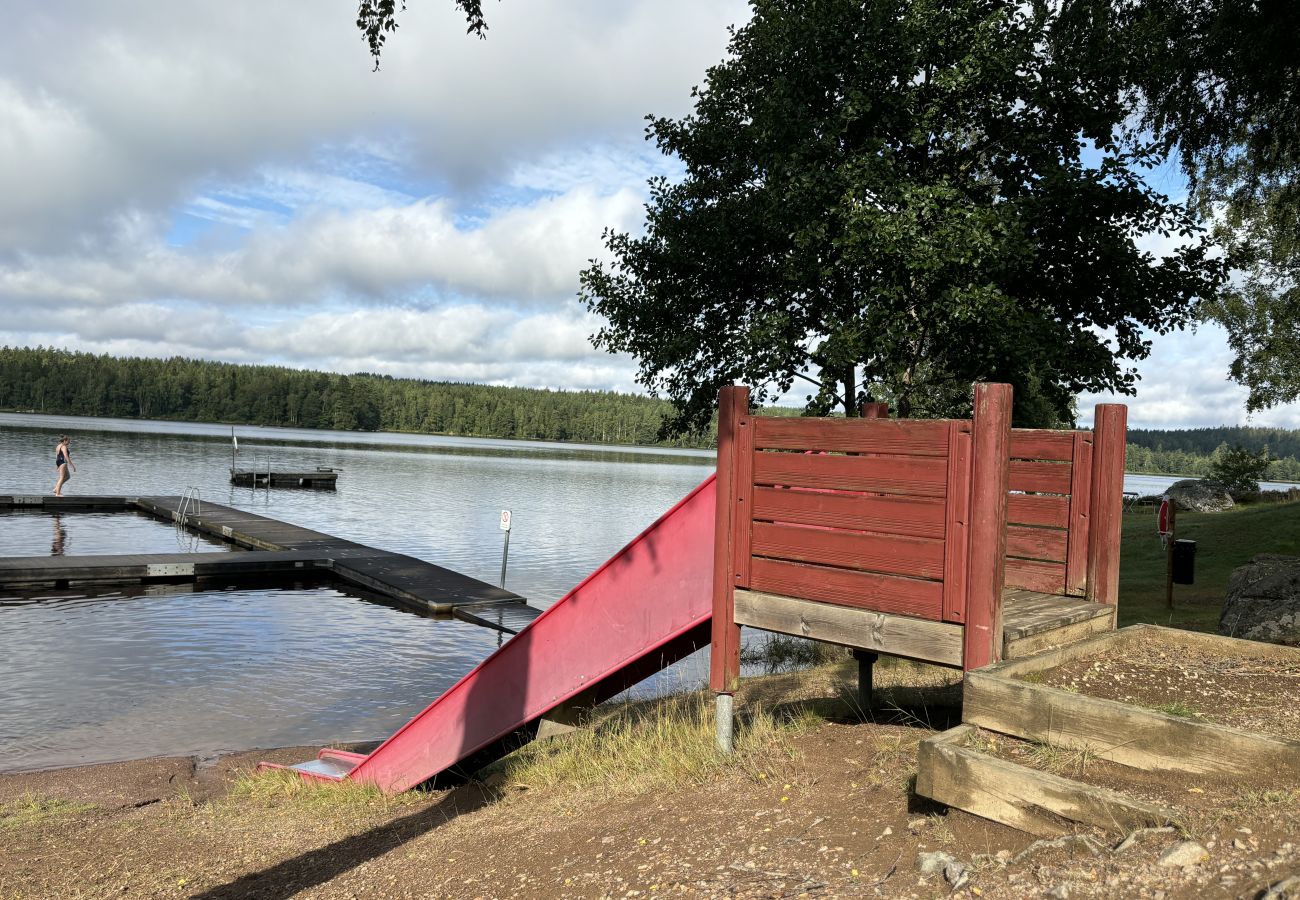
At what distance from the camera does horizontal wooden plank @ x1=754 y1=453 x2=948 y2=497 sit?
556cm

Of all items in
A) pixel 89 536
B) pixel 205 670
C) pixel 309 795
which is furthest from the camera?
pixel 89 536

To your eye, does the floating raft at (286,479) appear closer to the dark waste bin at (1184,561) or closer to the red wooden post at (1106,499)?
the dark waste bin at (1184,561)

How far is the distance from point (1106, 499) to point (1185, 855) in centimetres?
395

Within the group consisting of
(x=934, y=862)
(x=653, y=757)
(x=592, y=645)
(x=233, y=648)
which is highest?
Result: (x=592, y=645)

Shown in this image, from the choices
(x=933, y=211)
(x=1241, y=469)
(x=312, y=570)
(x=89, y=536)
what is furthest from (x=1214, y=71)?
(x=1241, y=469)

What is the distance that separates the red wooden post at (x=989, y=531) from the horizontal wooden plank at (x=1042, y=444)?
181cm

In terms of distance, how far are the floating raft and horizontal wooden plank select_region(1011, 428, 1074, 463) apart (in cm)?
5473

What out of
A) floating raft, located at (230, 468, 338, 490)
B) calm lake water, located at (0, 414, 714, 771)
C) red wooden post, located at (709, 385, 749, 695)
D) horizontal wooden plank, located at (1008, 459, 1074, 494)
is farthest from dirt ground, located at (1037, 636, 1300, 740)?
floating raft, located at (230, 468, 338, 490)

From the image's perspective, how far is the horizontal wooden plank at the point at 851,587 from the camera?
18.1 feet

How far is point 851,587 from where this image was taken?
592 cm

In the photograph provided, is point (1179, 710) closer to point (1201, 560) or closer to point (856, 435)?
point (856, 435)

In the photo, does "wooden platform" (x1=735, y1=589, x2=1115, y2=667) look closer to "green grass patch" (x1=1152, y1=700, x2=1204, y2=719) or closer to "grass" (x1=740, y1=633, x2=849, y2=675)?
"green grass patch" (x1=1152, y1=700, x2=1204, y2=719)

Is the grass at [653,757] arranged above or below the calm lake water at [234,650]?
above

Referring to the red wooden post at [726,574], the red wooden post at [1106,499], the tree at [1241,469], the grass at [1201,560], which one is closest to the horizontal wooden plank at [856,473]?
the red wooden post at [726,574]
